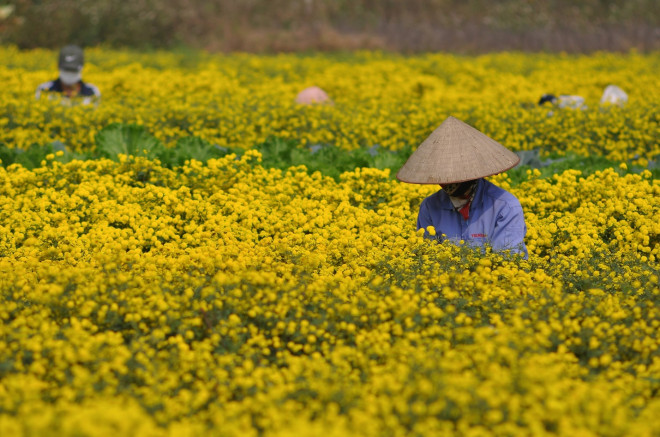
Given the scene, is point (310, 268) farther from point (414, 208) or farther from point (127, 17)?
point (127, 17)

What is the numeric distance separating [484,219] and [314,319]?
188 centimetres

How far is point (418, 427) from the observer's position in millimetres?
3406

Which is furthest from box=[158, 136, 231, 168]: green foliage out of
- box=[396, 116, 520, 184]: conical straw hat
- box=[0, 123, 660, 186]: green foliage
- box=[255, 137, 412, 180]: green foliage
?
box=[396, 116, 520, 184]: conical straw hat

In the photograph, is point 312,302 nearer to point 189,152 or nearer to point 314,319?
point 314,319

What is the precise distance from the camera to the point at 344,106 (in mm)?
12273

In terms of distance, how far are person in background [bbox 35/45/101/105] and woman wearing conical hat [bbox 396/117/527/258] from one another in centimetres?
731

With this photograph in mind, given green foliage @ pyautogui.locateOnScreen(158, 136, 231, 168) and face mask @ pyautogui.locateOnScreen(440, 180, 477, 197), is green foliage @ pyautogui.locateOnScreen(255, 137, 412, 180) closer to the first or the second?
green foliage @ pyautogui.locateOnScreen(158, 136, 231, 168)

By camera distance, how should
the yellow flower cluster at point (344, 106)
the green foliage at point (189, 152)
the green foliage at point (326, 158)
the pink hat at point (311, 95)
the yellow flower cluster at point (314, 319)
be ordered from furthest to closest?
the pink hat at point (311, 95) → the yellow flower cluster at point (344, 106) → the green foliage at point (326, 158) → the green foliage at point (189, 152) → the yellow flower cluster at point (314, 319)

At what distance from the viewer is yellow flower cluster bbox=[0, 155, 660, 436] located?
142 inches

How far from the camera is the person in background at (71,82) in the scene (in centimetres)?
1164

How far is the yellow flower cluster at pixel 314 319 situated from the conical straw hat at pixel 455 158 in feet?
1.72

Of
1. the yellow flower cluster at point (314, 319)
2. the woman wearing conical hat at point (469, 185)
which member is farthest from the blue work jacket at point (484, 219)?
the yellow flower cluster at point (314, 319)

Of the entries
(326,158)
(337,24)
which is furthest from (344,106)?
(337,24)

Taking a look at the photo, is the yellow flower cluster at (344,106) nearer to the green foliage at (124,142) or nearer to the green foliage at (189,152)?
the green foliage at (124,142)
